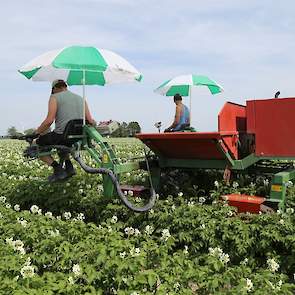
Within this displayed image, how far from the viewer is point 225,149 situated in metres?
7.10

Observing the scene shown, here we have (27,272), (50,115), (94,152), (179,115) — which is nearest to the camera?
(27,272)

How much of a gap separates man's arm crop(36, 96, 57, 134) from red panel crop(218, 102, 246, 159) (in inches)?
112

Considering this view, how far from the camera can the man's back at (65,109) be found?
7.91 meters

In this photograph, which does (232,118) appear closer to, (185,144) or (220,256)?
(185,144)

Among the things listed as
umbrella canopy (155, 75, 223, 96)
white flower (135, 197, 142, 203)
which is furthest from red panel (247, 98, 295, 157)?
umbrella canopy (155, 75, 223, 96)

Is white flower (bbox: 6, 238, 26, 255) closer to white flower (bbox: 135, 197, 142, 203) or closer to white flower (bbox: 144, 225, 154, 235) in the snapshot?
white flower (bbox: 144, 225, 154, 235)

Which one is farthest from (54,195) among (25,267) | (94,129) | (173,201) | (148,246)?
(25,267)

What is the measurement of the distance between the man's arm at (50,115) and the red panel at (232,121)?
2833 mm

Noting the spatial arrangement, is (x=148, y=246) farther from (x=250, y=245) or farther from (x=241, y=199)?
(x=241, y=199)

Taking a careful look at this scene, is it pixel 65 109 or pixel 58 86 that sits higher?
pixel 58 86

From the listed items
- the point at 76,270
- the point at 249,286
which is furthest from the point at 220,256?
the point at 76,270

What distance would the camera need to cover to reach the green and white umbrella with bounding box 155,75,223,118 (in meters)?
12.2

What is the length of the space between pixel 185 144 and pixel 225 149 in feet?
2.31

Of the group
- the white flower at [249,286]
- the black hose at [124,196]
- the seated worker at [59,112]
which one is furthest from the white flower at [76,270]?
the seated worker at [59,112]
